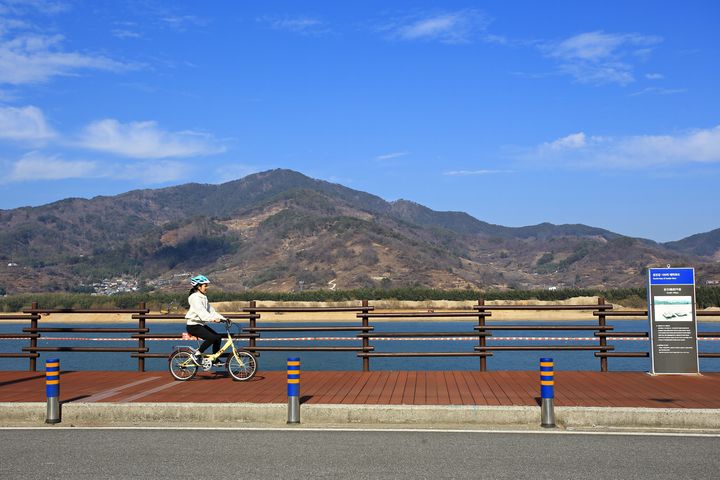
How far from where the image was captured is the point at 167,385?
46.2 ft

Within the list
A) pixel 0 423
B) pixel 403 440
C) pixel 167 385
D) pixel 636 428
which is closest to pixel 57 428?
pixel 0 423

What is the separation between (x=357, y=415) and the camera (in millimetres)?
10953

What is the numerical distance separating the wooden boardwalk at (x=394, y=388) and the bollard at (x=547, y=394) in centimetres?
80

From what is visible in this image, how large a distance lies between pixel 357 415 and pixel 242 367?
420 cm

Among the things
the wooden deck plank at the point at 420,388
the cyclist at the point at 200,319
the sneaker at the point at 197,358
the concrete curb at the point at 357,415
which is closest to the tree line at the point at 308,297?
the sneaker at the point at 197,358

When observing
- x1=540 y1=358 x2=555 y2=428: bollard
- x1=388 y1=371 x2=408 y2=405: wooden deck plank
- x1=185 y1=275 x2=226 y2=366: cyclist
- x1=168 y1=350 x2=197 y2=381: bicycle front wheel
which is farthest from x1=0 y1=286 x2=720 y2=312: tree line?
x1=540 y1=358 x2=555 y2=428: bollard

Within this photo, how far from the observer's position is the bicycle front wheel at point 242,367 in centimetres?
1454

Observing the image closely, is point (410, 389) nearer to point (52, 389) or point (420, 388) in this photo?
point (420, 388)

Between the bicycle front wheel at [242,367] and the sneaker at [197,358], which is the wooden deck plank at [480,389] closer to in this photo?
the bicycle front wheel at [242,367]

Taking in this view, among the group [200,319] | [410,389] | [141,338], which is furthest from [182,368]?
[410,389]

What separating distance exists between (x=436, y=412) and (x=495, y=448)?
182cm

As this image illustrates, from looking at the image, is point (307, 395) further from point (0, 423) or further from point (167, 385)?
point (0, 423)

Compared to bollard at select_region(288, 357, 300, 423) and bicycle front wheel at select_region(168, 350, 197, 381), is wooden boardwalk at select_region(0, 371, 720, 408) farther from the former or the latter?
bollard at select_region(288, 357, 300, 423)

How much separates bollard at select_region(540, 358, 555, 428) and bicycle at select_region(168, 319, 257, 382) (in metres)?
6.07
